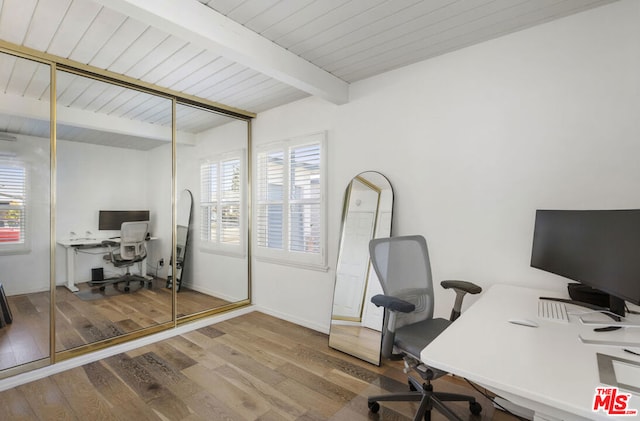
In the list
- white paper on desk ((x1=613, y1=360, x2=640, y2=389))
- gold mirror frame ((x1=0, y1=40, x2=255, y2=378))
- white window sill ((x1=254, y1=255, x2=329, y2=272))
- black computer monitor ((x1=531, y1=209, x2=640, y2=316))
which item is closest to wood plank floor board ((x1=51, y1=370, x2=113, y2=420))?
gold mirror frame ((x1=0, y1=40, x2=255, y2=378))

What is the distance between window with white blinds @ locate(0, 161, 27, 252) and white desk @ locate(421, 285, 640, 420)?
311cm

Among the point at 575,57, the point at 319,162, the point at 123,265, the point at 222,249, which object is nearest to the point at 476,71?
the point at 575,57

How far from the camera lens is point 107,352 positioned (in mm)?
2746

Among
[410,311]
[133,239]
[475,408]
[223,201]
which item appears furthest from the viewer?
[223,201]

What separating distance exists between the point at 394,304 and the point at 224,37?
2.04m

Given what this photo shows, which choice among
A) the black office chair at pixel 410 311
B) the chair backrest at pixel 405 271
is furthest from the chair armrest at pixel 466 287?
the chair backrest at pixel 405 271

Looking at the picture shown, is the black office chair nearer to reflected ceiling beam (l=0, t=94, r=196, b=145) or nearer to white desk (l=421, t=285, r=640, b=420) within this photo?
white desk (l=421, t=285, r=640, b=420)

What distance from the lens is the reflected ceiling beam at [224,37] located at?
1.69m

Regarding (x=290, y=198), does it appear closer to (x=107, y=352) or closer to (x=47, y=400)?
(x=107, y=352)

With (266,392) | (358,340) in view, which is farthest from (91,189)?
(358,340)

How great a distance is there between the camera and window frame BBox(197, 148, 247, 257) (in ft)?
12.6

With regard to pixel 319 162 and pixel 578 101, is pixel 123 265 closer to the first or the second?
pixel 319 162

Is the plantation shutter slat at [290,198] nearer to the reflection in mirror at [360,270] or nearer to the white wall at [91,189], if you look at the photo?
the reflection in mirror at [360,270]

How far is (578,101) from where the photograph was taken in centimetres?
195
